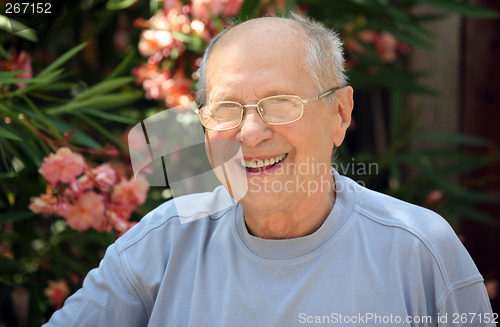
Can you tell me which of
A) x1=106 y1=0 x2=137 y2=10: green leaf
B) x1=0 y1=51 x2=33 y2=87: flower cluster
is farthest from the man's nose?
x1=106 y1=0 x2=137 y2=10: green leaf

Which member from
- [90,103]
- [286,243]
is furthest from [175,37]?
[286,243]

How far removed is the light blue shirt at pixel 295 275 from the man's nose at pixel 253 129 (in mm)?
221

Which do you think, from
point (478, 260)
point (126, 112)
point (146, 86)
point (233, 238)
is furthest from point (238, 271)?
point (478, 260)

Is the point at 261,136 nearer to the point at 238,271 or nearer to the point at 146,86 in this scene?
the point at 238,271

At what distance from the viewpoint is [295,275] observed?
949 mm

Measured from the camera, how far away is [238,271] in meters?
0.99

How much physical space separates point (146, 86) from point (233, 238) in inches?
36.2

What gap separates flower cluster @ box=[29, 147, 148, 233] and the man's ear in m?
0.54

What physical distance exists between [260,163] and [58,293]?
3.19 feet

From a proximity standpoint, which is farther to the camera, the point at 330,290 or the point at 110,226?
the point at 110,226

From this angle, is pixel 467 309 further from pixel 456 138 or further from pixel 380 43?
pixel 380 43

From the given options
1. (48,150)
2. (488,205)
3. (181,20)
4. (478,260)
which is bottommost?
(478,260)

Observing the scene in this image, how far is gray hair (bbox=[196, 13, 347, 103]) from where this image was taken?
98 centimetres

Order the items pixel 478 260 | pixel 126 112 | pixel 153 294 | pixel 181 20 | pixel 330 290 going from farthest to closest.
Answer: pixel 478 260 < pixel 126 112 < pixel 181 20 < pixel 153 294 < pixel 330 290
